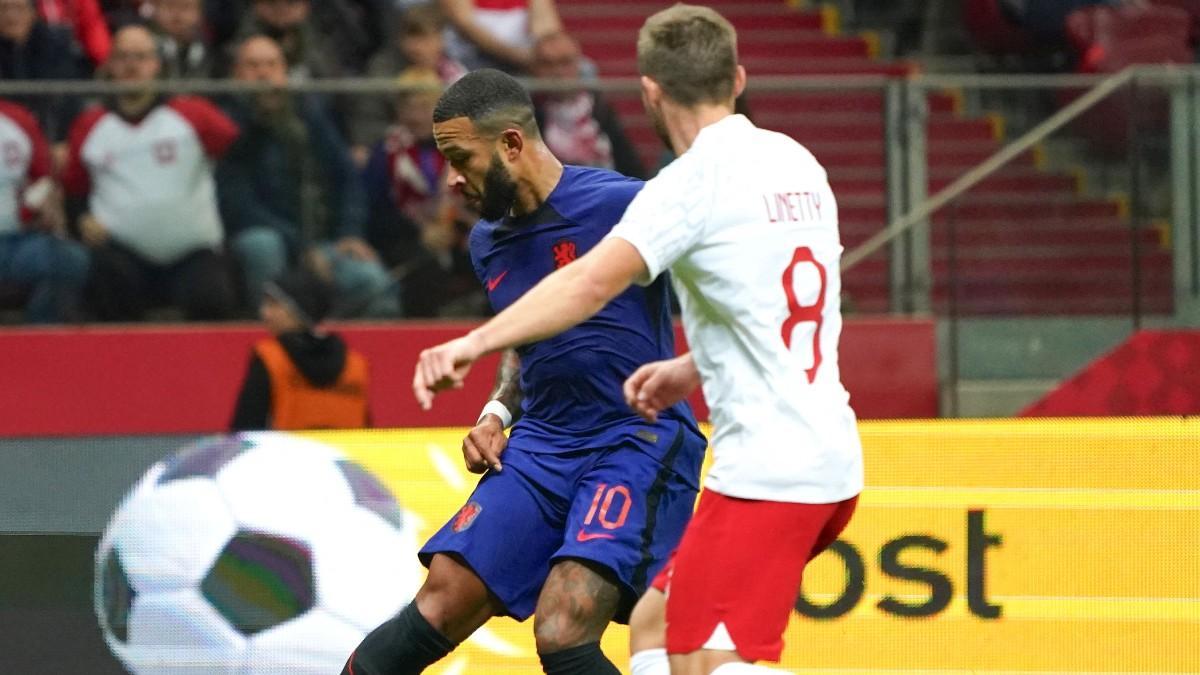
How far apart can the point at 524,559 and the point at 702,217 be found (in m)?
1.28

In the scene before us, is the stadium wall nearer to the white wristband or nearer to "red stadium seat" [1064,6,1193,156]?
"red stadium seat" [1064,6,1193,156]

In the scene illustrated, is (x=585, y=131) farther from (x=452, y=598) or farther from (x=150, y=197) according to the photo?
(x=452, y=598)

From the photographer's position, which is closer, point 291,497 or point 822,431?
point 822,431

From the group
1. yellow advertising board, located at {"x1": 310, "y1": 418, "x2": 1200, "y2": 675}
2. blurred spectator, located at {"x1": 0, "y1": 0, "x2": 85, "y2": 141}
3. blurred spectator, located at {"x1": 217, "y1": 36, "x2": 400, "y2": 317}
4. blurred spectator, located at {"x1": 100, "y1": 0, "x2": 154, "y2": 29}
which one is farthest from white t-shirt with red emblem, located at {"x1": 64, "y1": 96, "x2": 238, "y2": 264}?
yellow advertising board, located at {"x1": 310, "y1": 418, "x2": 1200, "y2": 675}

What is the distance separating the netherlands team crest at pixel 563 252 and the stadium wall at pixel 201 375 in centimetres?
424

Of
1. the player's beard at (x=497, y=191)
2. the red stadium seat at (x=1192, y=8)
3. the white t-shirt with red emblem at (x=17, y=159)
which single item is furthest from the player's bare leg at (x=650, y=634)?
the red stadium seat at (x=1192, y=8)

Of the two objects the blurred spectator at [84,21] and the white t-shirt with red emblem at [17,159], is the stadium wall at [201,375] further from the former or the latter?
the blurred spectator at [84,21]

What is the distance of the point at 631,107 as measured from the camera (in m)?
9.58

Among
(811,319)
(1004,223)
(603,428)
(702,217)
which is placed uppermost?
(702,217)

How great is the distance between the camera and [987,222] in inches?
386

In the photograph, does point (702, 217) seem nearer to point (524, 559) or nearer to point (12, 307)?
point (524, 559)

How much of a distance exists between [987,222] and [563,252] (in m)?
5.20

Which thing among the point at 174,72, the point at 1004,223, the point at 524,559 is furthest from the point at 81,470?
the point at 1004,223

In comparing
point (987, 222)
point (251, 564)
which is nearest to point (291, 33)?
point (987, 222)
